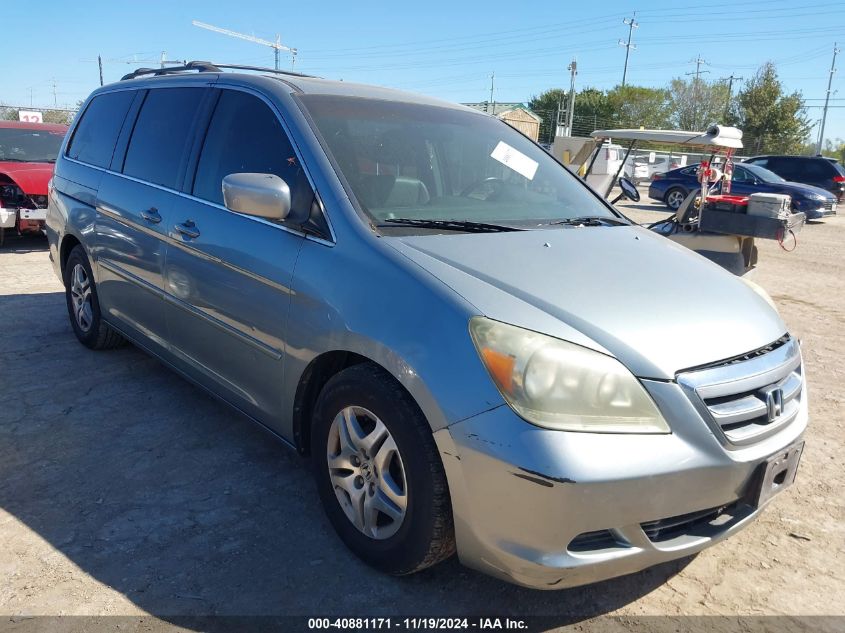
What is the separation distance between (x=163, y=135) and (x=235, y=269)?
4.52 ft

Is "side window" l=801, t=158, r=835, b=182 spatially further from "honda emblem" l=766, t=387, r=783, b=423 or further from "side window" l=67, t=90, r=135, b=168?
"honda emblem" l=766, t=387, r=783, b=423

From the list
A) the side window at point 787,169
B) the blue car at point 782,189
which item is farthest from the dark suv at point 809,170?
the blue car at point 782,189

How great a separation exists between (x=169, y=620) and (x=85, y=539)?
68 centimetres

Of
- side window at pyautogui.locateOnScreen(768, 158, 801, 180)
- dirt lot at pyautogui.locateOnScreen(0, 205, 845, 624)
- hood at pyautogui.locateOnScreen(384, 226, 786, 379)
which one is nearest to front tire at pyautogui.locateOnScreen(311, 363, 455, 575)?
dirt lot at pyautogui.locateOnScreen(0, 205, 845, 624)

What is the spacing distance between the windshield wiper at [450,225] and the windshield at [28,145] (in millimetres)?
8827

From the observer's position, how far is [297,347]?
8.88ft

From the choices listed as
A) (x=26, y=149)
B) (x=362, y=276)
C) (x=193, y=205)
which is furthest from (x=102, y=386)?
(x=26, y=149)

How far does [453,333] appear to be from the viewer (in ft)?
7.04

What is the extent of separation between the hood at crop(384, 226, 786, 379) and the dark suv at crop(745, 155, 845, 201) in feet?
66.3

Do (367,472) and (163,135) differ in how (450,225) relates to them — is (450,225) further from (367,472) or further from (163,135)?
(163,135)

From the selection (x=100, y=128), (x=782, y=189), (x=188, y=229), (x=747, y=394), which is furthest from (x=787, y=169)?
(x=188, y=229)

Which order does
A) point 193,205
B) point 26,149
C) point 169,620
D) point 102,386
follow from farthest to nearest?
point 26,149 → point 102,386 → point 193,205 → point 169,620

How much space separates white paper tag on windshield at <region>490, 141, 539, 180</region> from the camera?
353 cm

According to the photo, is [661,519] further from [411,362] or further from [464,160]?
[464,160]
